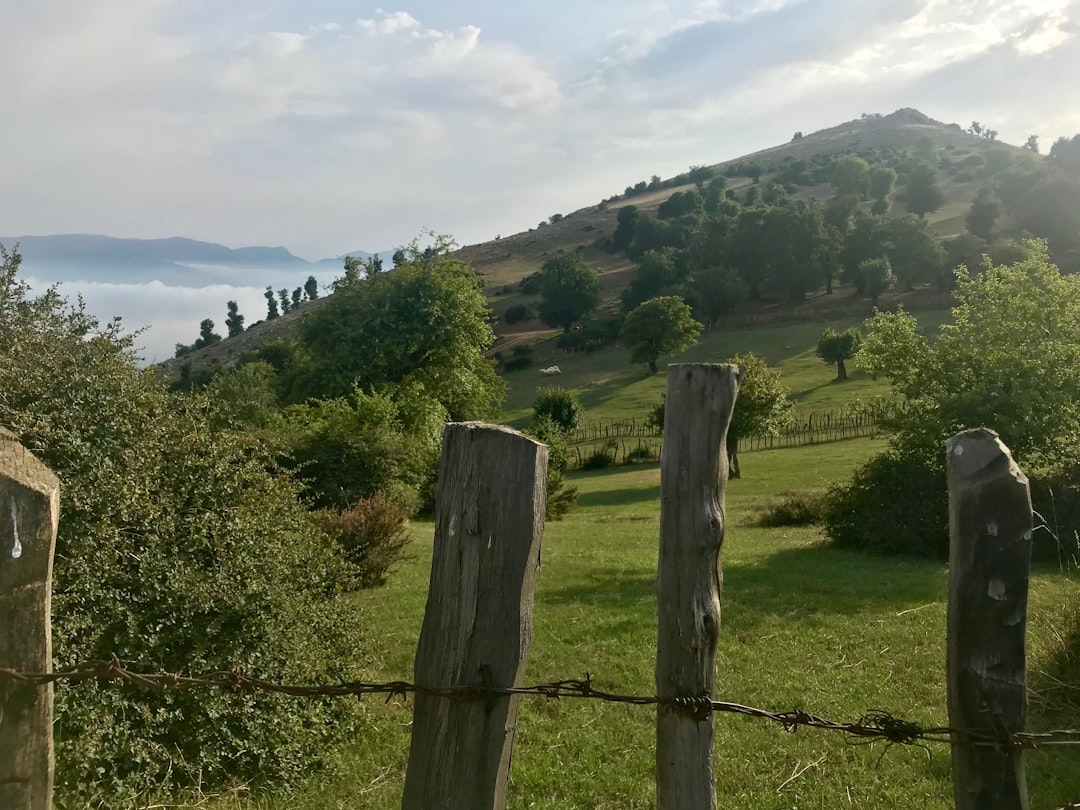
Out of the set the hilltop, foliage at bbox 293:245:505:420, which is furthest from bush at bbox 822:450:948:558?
the hilltop

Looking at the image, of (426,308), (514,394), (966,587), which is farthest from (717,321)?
(966,587)

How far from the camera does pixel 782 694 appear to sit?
29.1 feet

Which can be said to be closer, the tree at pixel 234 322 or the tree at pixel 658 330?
the tree at pixel 658 330

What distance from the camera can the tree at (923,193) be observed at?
11288 centimetres

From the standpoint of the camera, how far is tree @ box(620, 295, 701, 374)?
71125mm

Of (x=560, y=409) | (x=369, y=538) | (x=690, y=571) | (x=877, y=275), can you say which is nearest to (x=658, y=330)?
(x=560, y=409)

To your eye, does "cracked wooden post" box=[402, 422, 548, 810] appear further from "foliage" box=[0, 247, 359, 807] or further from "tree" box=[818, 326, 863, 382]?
"tree" box=[818, 326, 863, 382]

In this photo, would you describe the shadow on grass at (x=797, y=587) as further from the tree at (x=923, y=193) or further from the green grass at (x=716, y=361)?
the tree at (x=923, y=193)

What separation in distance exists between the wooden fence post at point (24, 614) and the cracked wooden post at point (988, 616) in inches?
123

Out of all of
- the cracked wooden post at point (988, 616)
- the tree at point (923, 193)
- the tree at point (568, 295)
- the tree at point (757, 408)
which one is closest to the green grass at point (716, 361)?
the tree at point (757, 408)

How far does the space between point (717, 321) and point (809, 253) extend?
14909mm

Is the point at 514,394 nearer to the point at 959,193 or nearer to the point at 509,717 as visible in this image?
the point at 509,717

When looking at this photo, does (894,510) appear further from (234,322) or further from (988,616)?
(234,322)

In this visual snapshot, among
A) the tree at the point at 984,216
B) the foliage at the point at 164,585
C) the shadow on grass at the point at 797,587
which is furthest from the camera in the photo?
the tree at the point at 984,216
